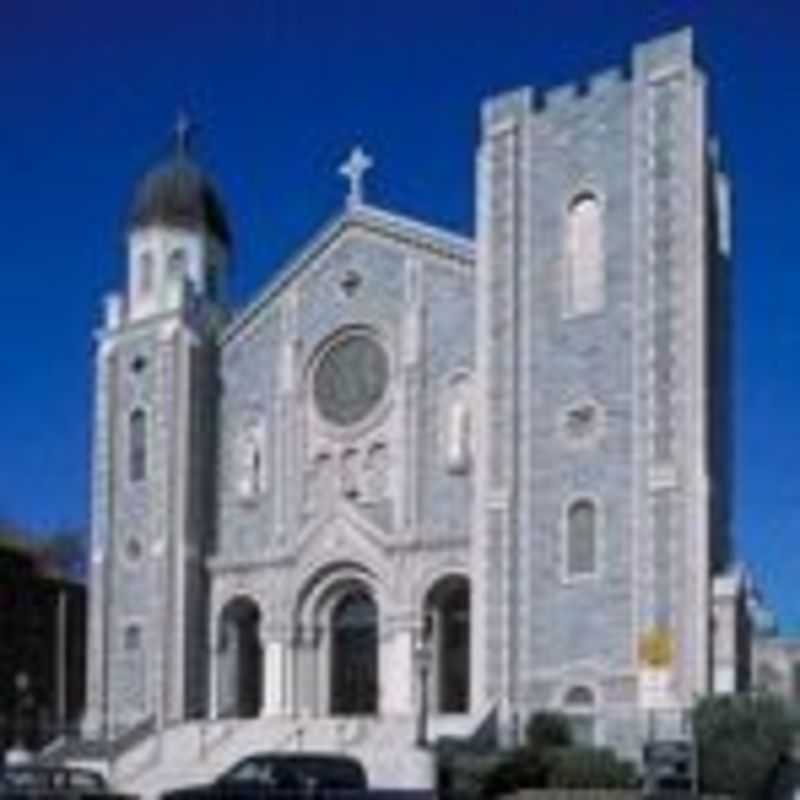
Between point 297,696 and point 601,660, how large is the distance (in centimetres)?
1177

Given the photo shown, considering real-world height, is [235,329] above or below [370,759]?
above

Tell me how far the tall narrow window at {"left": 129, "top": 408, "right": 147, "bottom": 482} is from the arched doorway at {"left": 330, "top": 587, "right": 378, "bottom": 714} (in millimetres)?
7842

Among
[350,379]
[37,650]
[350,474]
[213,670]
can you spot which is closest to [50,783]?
[350,474]

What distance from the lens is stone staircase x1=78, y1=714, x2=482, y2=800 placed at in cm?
5278

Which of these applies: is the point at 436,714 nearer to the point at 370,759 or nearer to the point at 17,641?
the point at 370,759

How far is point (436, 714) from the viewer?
56094 mm

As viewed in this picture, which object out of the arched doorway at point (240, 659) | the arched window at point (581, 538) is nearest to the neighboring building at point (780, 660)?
the arched doorway at point (240, 659)

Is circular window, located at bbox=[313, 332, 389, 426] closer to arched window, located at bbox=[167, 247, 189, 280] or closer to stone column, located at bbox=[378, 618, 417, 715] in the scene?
stone column, located at bbox=[378, 618, 417, 715]

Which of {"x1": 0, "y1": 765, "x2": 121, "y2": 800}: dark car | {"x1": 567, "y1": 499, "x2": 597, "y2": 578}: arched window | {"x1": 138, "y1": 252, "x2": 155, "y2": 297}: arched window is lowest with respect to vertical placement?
{"x1": 0, "y1": 765, "x2": 121, "y2": 800}: dark car

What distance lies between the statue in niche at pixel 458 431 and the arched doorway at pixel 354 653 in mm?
5056

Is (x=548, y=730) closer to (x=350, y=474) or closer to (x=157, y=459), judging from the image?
(x=350, y=474)

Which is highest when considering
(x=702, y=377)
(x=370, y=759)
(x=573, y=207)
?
(x=573, y=207)

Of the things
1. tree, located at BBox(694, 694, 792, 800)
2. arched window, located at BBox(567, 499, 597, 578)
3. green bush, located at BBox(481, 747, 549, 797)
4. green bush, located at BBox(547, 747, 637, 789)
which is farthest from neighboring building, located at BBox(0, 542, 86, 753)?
tree, located at BBox(694, 694, 792, 800)

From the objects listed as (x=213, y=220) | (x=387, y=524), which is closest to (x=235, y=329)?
(x=213, y=220)
